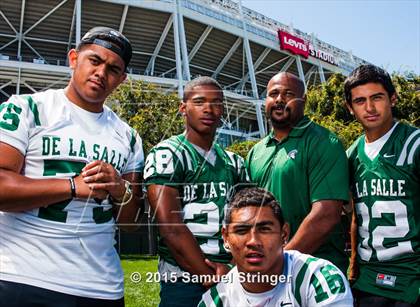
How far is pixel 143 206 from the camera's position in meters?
2.29

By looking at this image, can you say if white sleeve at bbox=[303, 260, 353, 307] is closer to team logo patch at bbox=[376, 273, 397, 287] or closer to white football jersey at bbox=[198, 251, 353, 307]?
white football jersey at bbox=[198, 251, 353, 307]

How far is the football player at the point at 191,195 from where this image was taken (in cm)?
207

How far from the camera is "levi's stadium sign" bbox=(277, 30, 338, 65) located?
98.5 feet

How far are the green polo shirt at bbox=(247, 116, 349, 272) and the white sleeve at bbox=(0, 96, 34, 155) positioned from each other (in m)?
1.18

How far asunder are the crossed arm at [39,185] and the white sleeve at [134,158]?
1.35ft

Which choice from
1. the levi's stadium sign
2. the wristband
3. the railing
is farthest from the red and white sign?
the wristband

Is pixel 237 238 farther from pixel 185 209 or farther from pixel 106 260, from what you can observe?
pixel 106 260

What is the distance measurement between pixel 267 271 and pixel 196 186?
2.04ft

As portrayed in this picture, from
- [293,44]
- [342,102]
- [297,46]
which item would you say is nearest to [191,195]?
[342,102]

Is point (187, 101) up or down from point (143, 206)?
up

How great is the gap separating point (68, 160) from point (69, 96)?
35 centimetres

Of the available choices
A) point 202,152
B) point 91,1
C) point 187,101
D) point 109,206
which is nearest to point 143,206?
point 109,206

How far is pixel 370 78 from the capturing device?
90.9 inches

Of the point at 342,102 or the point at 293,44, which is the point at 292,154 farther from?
the point at 293,44
